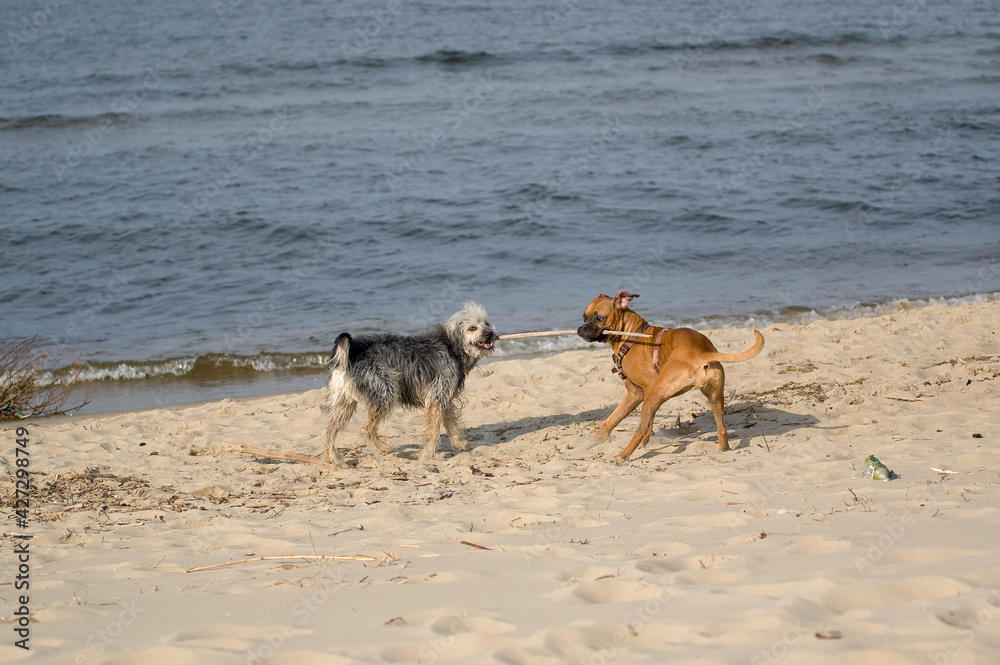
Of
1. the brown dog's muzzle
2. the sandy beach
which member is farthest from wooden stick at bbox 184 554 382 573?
the brown dog's muzzle

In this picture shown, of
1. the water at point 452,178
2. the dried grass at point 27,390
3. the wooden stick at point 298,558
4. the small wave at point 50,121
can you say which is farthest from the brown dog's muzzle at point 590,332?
the small wave at point 50,121

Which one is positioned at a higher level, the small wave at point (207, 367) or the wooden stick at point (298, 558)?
the wooden stick at point (298, 558)

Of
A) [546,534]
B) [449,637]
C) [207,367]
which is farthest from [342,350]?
[207,367]

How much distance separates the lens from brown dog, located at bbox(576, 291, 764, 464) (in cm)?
650

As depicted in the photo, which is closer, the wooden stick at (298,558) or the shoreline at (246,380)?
the wooden stick at (298,558)

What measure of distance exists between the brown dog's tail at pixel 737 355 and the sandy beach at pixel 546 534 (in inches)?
30.8

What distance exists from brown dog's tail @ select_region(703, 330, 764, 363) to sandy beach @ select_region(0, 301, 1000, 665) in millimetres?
782

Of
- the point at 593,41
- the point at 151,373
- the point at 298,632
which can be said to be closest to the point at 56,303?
the point at 151,373

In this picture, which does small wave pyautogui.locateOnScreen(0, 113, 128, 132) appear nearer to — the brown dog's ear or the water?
the water

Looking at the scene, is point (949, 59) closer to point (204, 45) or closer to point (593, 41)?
→ point (593, 41)

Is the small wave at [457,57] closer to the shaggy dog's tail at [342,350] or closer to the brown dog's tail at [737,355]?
the shaggy dog's tail at [342,350]

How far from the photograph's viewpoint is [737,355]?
20.5 feet

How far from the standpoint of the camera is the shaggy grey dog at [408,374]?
7.16 metres

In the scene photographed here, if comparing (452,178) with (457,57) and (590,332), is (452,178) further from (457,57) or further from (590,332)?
(590,332)
